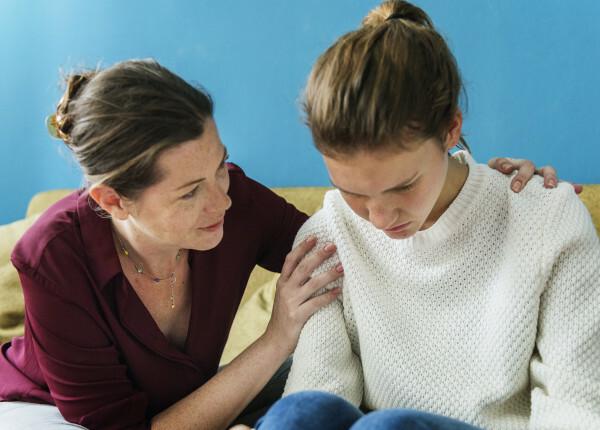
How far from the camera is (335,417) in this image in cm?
87

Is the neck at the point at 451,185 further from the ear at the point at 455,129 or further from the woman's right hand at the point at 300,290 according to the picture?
the woman's right hand at the point at 300,290

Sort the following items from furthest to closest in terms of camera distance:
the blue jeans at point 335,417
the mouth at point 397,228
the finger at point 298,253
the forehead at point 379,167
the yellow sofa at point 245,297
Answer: the yellow sofa at point 245,297, the finger at point 298,253, the mouth at point 397,228, the forehead at point 379,167, the blue jeans at point 335,417

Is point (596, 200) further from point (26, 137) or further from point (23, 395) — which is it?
point (26, 137)

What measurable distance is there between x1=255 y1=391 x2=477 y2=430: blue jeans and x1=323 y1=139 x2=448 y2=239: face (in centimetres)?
27

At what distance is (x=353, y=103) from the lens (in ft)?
2.95

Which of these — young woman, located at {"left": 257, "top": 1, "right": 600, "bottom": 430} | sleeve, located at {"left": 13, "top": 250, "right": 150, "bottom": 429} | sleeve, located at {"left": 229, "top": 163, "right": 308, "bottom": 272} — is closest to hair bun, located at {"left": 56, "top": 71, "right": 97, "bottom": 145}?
sleeve, located at {"left": 13, "top": 250, "right": 150, "bottom": 429}

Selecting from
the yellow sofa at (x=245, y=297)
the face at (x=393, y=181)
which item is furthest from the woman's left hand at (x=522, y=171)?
the yellow sofa at (x=245, y=297)

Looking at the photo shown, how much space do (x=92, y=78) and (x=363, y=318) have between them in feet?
2.07

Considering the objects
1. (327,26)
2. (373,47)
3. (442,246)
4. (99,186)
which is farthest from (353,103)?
(327,26)

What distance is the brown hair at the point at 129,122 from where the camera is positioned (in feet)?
3.50

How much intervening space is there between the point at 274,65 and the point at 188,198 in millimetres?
1156

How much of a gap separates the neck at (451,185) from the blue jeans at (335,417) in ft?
1.26

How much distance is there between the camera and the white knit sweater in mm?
975

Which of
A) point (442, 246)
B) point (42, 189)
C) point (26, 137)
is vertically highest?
point (442, 246)
